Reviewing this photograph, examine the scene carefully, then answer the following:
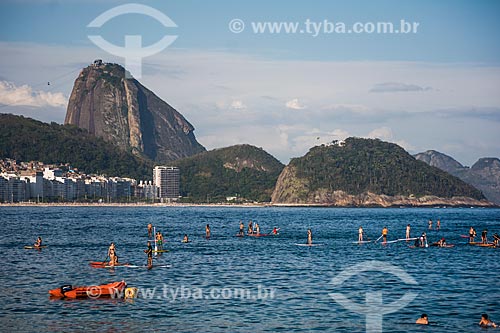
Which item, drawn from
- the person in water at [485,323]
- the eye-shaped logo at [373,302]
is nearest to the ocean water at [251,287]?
the eye-shaped logo at [373,302]

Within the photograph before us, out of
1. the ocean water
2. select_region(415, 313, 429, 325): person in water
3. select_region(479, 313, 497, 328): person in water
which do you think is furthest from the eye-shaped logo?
select_region(479, 313, 497, 328): person in water

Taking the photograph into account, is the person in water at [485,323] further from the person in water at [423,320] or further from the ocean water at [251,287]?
the person in water at [423,320]

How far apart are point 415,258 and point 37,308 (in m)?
47.1

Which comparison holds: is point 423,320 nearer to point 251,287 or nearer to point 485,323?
point 485,323

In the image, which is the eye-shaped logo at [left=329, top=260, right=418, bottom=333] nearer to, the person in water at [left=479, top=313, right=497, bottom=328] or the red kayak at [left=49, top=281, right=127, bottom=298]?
the person in water at [left=479, top=313, right=497, bottom=328]

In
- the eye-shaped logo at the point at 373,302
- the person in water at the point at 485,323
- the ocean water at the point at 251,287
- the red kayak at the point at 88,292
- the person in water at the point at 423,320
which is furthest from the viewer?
the red kayak at the point at 88,292

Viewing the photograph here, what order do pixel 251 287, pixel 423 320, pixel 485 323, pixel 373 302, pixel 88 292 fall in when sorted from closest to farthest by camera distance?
pixel 485 323, pixel 423 320, pixel 373 302, pixel 88 292, pixel 251 287

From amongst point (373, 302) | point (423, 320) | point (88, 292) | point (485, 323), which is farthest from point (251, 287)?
point (485, 323)

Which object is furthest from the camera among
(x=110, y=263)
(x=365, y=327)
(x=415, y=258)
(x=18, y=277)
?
(x=415, y=258)

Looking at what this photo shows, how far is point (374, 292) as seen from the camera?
177ft

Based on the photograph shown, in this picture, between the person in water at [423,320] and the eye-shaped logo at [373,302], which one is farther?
the eye-shaped logo at [373,302]

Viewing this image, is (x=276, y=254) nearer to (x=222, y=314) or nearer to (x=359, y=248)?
(x=359, y=248)

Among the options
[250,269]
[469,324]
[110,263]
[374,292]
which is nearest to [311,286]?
[374,292]

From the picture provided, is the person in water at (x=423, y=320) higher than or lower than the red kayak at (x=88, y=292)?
lower
